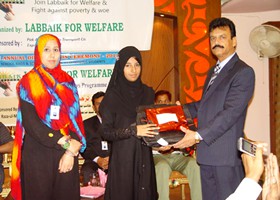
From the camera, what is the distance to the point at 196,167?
3.95 metres

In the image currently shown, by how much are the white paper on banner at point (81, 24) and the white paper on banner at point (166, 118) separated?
1.84m

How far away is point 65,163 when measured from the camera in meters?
2.79

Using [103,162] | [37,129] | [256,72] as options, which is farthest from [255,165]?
[256,72]

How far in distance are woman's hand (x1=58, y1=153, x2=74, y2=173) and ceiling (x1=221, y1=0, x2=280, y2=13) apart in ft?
11.2

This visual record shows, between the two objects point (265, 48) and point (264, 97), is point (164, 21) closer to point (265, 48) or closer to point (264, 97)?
point (265, 48)

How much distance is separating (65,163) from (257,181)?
1.82m

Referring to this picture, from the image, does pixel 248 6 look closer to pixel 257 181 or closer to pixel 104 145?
pixel 104 145

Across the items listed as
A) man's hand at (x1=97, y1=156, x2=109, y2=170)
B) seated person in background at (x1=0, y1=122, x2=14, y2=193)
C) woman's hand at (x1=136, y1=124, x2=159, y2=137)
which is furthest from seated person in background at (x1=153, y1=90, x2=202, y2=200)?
seated person in background at (x1=0, y1=122, x2=14, y2=193)

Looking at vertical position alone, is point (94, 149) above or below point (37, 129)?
below

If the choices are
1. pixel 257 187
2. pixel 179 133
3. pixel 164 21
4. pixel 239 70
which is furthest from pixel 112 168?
pixel 164 21

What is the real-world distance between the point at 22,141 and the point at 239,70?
1.68 meters

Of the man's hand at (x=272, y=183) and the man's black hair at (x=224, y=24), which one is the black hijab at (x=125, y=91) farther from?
the man's hand at (x=272, y=183)

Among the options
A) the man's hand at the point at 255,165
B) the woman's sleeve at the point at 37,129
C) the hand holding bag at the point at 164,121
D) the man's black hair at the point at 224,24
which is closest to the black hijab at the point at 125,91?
the hand holding bag at the point at 164,121

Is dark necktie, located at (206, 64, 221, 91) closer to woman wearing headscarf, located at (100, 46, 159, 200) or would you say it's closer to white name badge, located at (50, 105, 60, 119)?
woman wearing headscarf, located at (100, 46, 159, 200)
